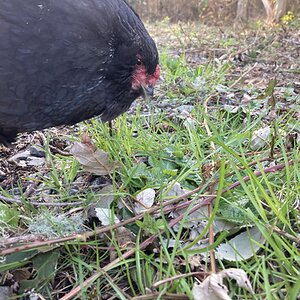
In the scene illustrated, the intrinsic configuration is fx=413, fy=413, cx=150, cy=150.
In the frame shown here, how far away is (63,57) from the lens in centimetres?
131

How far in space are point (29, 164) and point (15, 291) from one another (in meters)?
0.85

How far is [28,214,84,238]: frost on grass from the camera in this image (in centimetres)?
115

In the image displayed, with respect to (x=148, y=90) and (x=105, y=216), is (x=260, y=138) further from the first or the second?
(x=105, y=216)

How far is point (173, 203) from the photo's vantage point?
4.03ft

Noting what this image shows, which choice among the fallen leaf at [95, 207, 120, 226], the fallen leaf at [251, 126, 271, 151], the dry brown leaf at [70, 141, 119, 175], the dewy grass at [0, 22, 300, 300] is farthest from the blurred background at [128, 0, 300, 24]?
the fallen leaf at [95, 207, 120, 226]

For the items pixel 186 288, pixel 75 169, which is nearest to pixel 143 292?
pixel 186 288

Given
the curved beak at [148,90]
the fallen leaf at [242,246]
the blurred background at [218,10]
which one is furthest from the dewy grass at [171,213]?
the blurred background at [218,10]

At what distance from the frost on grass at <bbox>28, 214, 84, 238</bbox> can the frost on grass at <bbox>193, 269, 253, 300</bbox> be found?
439 millimetres

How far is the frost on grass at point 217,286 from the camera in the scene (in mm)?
847

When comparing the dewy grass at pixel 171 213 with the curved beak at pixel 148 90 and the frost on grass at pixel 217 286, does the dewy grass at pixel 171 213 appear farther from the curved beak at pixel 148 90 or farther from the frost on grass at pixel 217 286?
the curved beak at pixel 148 90

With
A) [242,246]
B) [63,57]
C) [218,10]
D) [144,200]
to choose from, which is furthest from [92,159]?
[218,10]

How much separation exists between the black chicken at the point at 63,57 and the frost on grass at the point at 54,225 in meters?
0.38

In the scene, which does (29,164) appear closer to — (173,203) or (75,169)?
(75,169)

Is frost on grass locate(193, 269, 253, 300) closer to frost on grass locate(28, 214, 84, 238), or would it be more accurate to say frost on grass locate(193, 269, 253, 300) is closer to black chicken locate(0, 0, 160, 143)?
frost on grass locate(28, 214, 84, 238)
